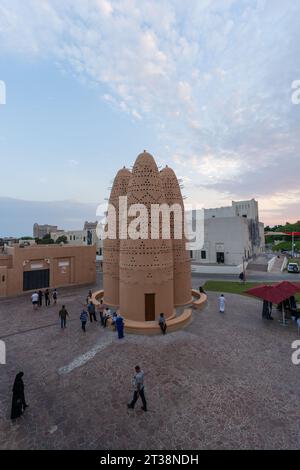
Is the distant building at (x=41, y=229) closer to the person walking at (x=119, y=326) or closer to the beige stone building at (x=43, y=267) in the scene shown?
the beige stone building at (x=43, y=267)

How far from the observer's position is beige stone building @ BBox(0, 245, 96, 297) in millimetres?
21891

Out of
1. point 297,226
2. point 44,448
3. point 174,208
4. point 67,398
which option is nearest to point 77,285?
point 174,208

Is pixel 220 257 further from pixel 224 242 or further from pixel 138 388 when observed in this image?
pixel 138 388

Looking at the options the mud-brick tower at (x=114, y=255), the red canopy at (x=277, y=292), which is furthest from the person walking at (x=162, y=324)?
the red canopy at (x=277, y=292)

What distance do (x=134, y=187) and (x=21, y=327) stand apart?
11.6 m

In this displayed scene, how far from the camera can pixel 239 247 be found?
3578 centimetres

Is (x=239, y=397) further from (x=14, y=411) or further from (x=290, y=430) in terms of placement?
(x=14, y=411)

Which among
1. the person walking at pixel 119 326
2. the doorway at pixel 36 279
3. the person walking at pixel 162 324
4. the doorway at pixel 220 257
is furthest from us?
the doorway at pixel 220 257

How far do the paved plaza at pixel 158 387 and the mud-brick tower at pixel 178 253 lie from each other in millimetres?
3988

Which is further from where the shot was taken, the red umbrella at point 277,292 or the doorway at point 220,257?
the doorway at point 220,257

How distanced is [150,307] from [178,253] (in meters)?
5.53

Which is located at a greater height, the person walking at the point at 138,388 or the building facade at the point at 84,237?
the building facade at the point at 84,237

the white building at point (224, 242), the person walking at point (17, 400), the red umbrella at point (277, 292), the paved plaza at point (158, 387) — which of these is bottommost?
the paved plaza at point (158, 387)

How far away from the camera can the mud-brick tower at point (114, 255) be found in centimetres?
1734
